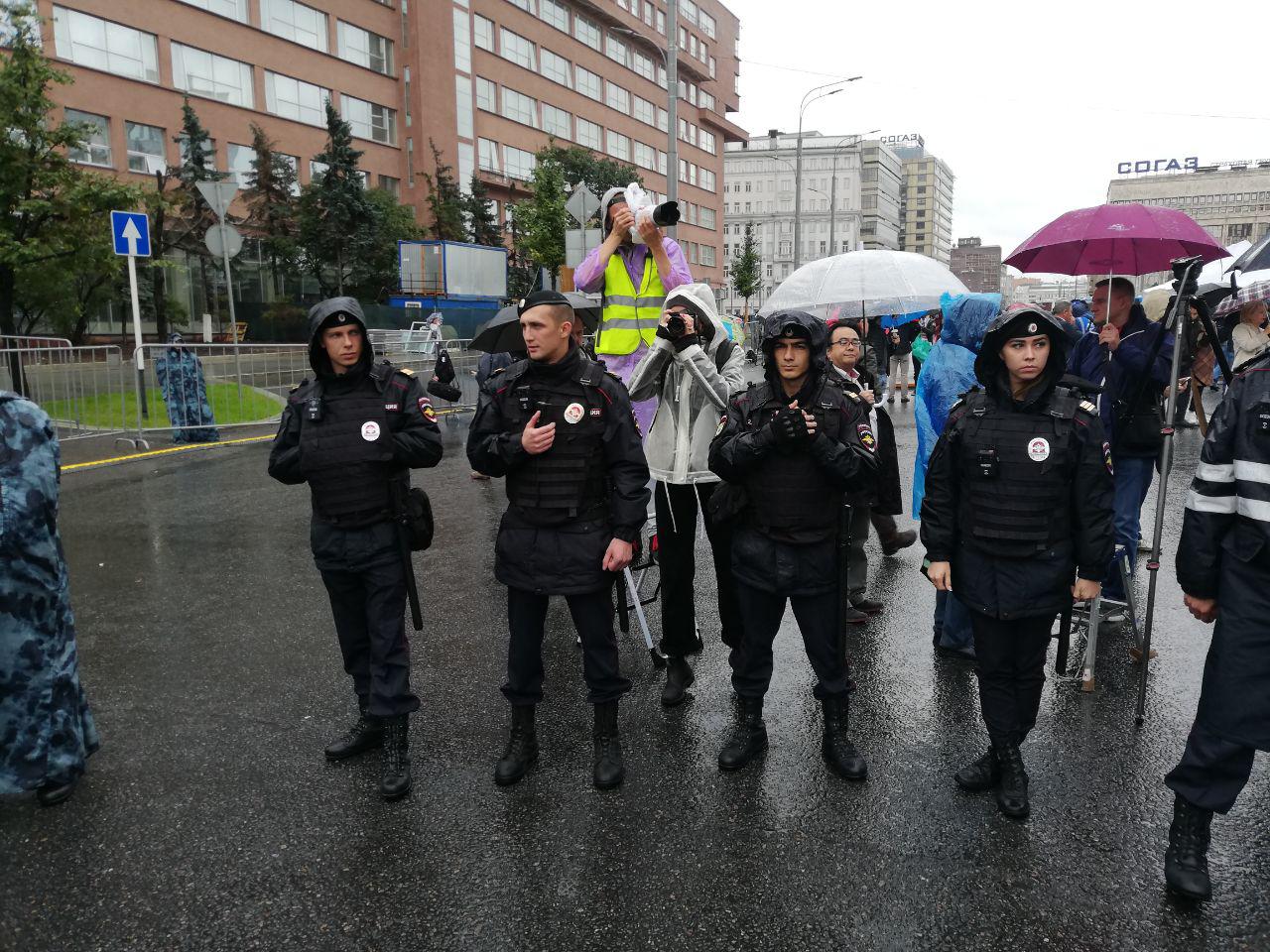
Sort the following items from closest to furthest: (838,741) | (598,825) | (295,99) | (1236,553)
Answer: (1236,553) < (598,825) < (838,741) < (295,99)

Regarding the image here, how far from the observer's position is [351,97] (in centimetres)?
4603

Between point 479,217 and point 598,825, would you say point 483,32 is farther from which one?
point 598,825

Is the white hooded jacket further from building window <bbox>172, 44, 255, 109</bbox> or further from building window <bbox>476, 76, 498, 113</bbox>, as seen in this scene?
building window <bbox>476, 76, 498, 113</bbox>

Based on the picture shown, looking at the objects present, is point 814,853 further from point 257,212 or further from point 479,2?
point 479,2

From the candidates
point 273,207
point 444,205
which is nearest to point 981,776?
point 273,207

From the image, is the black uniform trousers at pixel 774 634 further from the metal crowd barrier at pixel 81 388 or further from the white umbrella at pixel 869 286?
the metal crowd barrier at pixel 81 388

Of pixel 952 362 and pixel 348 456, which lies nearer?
pixel 348 456

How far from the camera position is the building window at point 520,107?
181 ft

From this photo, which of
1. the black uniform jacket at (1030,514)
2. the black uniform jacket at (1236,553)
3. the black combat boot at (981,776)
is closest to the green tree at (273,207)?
the black uniform jacket at (1030,514)

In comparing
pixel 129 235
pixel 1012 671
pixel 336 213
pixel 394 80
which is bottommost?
pixel 1012 671

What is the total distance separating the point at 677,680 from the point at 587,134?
63.5 m

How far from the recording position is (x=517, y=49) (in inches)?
2181

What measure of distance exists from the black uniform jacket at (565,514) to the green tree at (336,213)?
37.9m

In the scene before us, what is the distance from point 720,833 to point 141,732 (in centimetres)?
266
